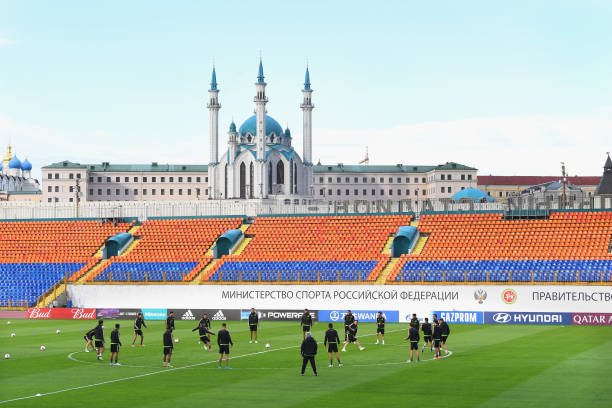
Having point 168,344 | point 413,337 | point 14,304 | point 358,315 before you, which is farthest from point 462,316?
point 14,304

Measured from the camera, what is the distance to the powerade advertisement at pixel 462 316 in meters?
51.3

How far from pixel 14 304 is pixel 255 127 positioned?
106m

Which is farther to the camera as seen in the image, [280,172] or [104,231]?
[280,172]

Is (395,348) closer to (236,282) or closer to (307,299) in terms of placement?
(307,299)

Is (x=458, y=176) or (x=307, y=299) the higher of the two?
(x=458, y=176)

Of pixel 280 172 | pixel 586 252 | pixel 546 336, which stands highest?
pixel 280 172

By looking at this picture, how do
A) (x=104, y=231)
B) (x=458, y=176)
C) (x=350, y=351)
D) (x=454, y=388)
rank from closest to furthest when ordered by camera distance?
(x=454, y=388)
(x=350, y=351)
(x=104, y=231)
(x=458, y=176)

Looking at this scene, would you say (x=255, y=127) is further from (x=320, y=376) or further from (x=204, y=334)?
(x=320, y=376)

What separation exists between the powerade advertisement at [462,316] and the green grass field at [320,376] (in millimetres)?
10144

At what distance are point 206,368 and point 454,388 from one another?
897 centimetres

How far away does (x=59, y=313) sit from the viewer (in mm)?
56656

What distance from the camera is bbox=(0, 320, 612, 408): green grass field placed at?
2286 centimetres

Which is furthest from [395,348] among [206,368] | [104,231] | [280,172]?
[280,172]

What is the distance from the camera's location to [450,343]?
1501 inches
